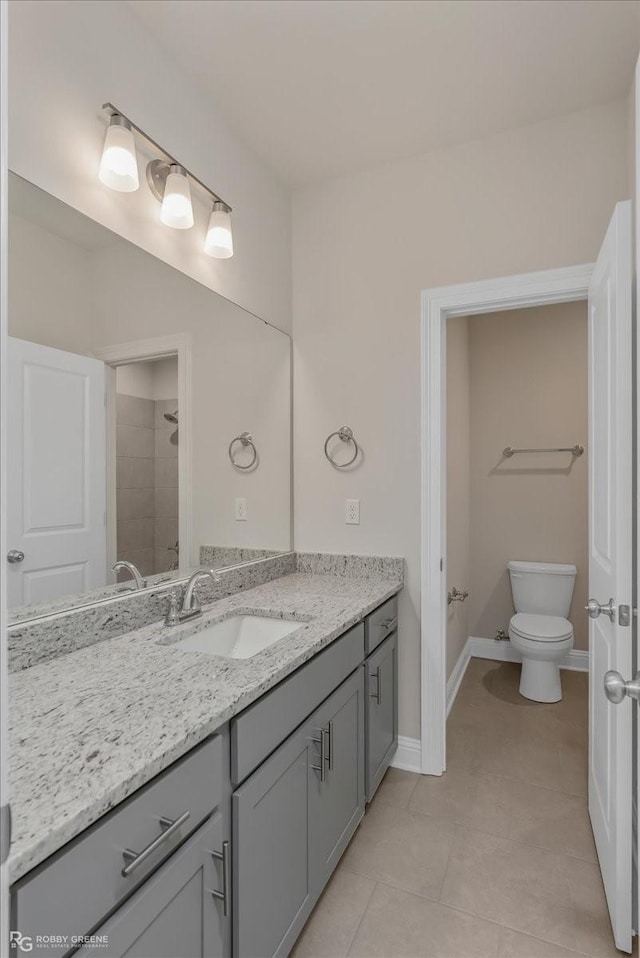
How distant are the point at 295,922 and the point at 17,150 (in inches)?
79.6

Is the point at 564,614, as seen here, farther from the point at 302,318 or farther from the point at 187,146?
the point at 187,146

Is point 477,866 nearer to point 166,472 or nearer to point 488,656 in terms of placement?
point 166,472

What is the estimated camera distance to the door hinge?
18.5 inches

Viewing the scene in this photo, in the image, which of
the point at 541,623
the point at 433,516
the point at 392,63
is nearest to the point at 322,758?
the point at 433,516

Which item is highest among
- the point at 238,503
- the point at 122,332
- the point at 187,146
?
the point at 187,146

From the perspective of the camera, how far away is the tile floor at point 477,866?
1446mm

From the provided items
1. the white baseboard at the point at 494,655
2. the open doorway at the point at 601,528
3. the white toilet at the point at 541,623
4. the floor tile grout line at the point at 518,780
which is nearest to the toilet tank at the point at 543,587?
the white toilet at the point at 541,623

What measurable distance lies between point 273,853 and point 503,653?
280 centimetres

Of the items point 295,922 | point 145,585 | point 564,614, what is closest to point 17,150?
point 145,585

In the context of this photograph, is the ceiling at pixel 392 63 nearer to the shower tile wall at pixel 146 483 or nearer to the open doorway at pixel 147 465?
the open doorway at pixel 147 465

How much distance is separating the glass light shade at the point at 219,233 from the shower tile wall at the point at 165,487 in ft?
1.96

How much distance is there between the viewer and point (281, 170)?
2.36 m

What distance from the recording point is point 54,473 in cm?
135

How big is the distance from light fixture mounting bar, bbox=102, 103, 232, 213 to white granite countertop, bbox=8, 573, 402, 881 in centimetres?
149
